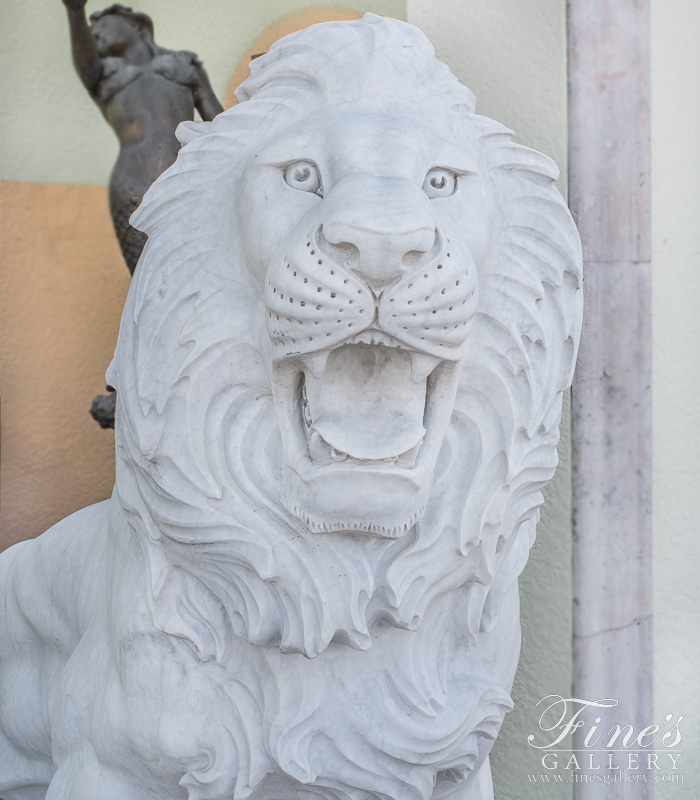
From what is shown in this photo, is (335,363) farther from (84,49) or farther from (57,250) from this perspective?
(57,250)

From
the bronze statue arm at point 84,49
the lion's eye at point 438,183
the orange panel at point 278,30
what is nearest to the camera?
the lion's eye at point 438,183

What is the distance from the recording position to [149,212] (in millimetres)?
1128

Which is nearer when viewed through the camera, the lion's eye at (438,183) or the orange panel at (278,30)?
the lion's eye at (438,183)

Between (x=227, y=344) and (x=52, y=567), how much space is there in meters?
0.48

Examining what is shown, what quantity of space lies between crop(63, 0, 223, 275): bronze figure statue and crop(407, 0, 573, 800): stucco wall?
24.4 inches

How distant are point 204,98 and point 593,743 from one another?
1400mm

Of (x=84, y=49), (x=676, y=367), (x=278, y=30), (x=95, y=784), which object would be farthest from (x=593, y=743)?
(x=278, y=30)

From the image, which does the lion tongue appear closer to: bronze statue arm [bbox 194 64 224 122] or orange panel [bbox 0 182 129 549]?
bronze statue arm [bbox 194 64 224 122]

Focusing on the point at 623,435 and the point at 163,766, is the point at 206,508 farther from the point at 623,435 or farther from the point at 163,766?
the point at 623,435

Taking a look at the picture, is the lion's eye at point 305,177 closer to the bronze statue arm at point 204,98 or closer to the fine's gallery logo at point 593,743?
the fine's gallery logo at point 593,743

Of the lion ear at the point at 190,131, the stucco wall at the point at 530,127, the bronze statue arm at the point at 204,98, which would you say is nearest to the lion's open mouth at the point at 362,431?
the lion ear at the point at 190,131

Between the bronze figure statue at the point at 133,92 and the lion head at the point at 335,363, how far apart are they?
0.92 metres

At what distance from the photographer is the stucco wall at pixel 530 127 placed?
60.4 inches

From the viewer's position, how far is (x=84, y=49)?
2.07m
